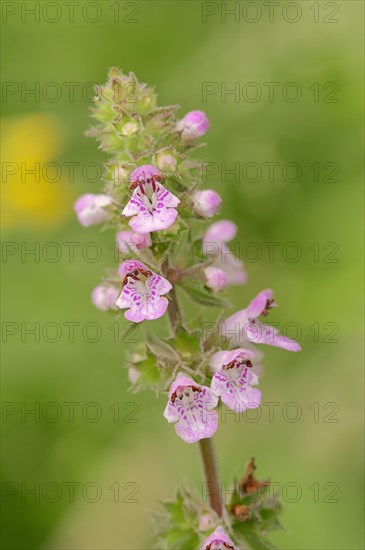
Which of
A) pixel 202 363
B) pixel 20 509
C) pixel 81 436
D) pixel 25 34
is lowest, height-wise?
pixel 20 509

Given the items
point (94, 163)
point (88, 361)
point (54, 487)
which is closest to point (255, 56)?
point (94, 163)

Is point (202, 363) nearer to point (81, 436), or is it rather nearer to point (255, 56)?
point (81, 436)

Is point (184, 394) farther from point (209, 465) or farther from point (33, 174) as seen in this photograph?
point (33, 174)

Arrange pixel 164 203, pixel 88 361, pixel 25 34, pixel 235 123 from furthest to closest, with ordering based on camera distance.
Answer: pixel 25 34 < pixel 235 123 < pixel 88 361 < pixel 164 203

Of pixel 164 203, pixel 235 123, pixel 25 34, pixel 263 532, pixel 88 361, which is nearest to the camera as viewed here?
pixel 164 203

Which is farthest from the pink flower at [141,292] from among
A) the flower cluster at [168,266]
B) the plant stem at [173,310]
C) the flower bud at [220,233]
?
the flower bud at [220,233]

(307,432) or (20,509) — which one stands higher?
(307,432)

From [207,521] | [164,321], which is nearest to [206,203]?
[207,521]

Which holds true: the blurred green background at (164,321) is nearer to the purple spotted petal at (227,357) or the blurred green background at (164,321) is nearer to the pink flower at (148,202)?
the purple spotted petal at (227,357)
